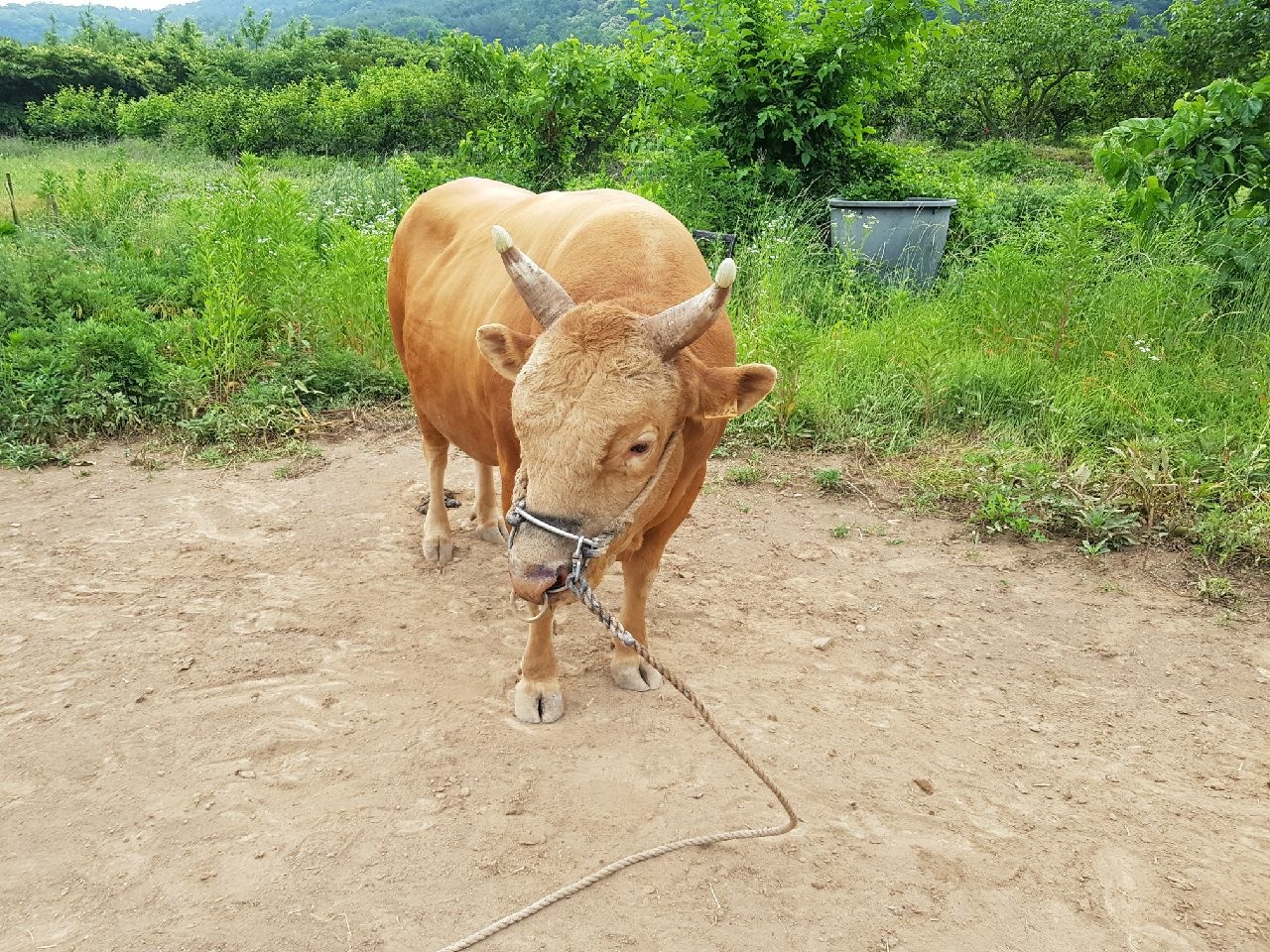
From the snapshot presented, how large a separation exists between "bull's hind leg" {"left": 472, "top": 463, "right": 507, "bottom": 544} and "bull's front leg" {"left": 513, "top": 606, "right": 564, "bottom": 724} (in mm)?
1522

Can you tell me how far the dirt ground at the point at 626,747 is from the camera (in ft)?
8.42

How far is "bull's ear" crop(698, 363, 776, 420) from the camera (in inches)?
109

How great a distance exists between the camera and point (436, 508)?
474 centimetres

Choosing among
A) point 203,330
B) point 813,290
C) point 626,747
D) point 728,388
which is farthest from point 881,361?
point 203,330

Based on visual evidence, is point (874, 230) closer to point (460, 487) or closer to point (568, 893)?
point (460, 487)

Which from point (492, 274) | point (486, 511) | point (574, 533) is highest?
point (492, 274)

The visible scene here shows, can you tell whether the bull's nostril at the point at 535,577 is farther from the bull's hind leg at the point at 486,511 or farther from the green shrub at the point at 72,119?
the green shrub at the point at 72,119

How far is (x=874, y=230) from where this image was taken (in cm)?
814

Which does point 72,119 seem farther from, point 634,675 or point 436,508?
point 634,675

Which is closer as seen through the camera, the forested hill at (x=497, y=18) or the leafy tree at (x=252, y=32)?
the leafy tree at (x=252, y=32)

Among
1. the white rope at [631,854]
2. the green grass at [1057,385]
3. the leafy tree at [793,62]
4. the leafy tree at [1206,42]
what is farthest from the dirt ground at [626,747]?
the leafy tree at [1206,42]

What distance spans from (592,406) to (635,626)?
4.48 ft

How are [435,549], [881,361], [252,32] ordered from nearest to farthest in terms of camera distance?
1. [435,549]
2. [881,361]
3. [252,32]

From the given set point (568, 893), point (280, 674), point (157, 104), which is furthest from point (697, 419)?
point (157, 104)
